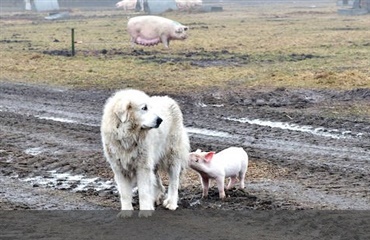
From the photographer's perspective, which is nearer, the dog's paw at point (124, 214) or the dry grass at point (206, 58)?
the dog's paw at point (124, 214)

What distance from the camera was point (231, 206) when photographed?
32.2 ft

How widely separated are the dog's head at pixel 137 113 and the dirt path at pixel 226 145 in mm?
1159

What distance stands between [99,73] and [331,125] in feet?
33.0

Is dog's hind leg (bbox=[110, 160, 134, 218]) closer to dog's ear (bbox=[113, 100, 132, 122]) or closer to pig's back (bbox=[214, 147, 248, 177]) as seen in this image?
dog's ear (bbox=[113, 100, 132, 122])

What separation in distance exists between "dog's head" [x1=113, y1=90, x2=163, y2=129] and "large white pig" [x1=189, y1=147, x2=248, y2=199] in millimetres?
1232

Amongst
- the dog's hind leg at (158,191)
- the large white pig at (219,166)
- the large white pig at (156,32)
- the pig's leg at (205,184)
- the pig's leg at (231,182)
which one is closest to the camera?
the dog's hind leg at (158,191)

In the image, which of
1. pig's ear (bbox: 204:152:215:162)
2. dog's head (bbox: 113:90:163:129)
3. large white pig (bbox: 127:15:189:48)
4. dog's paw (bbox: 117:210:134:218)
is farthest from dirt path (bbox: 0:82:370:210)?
large white pig (bbox: 127:15:189:48)

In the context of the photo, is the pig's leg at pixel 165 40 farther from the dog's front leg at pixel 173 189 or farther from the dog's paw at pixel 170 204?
the dog's paw at pixel 170 204

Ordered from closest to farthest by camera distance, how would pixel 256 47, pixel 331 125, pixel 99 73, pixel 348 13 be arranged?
1. pixel 331 125
2. pixel 99 73
3. pixel 256 47
4. pixel 348 13

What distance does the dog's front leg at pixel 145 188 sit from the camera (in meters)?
9.31

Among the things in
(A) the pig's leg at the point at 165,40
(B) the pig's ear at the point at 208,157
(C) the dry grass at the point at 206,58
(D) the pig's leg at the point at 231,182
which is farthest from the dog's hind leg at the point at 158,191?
(A) the pig's leg at the point at 165,40

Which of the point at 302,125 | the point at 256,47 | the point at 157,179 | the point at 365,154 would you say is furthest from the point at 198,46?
the point at 157,179

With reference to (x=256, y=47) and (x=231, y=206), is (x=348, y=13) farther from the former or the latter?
(x=231, y=206)

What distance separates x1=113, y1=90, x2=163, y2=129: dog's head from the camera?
30.0 feet
